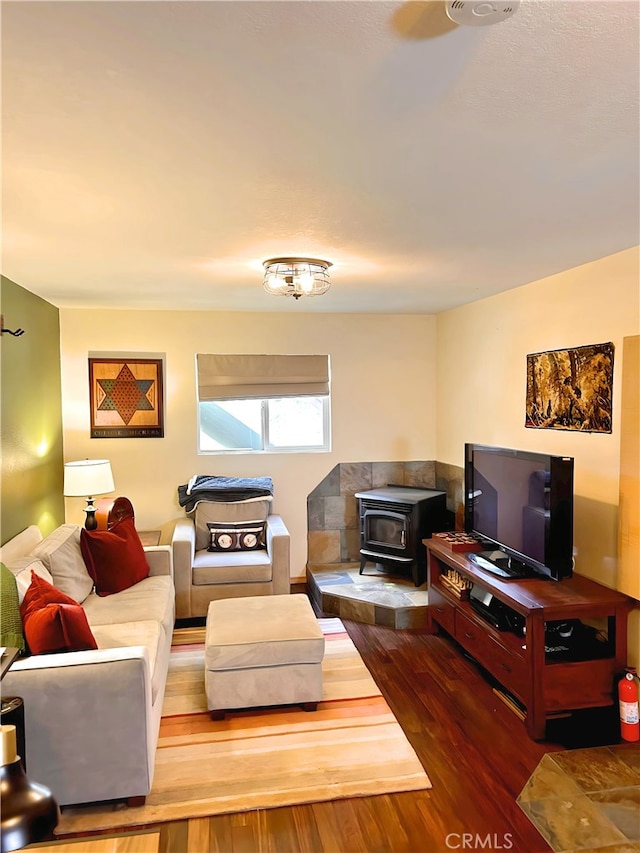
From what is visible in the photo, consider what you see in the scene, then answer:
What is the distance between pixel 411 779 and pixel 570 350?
2.43 m

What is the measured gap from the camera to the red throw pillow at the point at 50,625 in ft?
7.72

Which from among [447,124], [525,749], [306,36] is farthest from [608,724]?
[306,36]

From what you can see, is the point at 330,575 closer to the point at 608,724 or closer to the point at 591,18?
the point at 608,724

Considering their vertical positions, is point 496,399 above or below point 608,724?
above

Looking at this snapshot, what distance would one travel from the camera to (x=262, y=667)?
9.75ft

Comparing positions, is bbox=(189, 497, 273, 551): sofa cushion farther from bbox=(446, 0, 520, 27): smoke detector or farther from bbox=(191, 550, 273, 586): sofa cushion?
bbox=(446, 0, 520, 27): smoke detector

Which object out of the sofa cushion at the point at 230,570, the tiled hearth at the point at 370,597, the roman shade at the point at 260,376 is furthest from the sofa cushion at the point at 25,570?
the roman shade at the point at 260,376

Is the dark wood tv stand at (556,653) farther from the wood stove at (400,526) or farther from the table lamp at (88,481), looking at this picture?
the table lamp at (88,481)

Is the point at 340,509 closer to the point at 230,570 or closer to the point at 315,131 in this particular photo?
the point at 230,570

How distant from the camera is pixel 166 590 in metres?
3.64

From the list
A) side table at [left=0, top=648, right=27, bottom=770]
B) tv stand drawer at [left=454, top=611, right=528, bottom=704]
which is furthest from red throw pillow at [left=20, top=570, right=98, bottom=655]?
tv stand drawer at [left=454, top=611, right=528, bottom=704]

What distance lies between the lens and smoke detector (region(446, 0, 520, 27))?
103cm

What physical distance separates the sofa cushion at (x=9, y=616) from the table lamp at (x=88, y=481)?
181 centimetres

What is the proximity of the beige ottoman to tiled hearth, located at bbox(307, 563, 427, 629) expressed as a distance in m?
1.25
